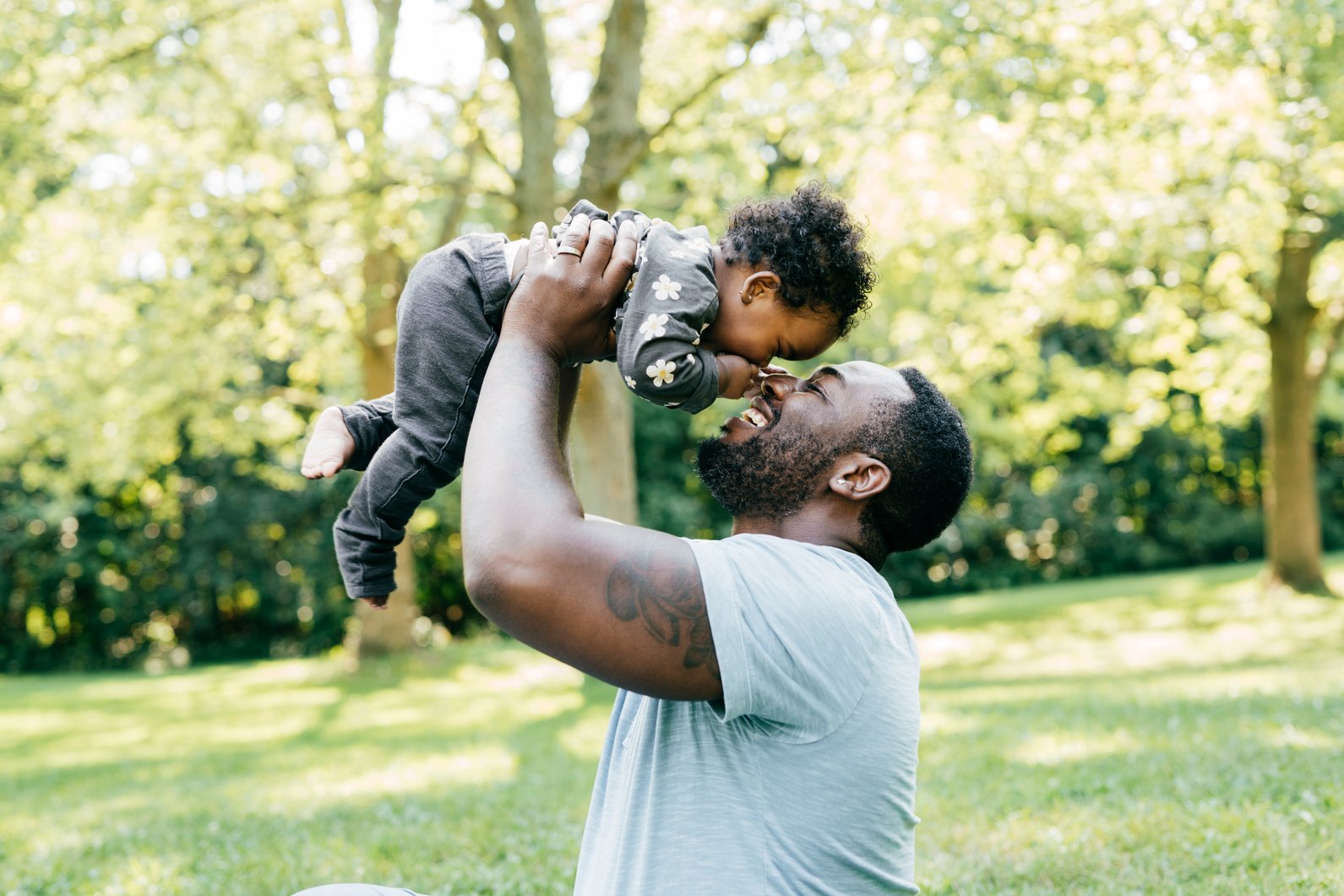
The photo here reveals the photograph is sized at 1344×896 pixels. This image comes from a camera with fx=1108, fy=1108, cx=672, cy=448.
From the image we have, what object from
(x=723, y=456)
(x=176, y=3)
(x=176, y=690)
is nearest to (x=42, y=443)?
(x=176, y=690)

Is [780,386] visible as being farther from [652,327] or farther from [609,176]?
[609,176]

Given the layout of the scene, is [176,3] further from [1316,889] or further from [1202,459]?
[1202,459]

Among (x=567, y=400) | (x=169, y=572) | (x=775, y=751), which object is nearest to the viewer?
(x=775, y=751)

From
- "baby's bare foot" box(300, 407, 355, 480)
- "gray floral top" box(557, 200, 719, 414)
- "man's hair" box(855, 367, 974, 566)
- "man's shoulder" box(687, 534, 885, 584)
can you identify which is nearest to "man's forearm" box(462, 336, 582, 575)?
"man's shoulder" box(687, 534, 885, 584)

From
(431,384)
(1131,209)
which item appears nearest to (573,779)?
(431,384)

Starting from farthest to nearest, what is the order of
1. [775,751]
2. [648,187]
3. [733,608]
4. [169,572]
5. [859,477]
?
[169,572]
[648,187]
[859,477]
[775,751]
[733,608]

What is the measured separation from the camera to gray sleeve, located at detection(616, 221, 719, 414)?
89.8 inches

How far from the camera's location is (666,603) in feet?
5.58

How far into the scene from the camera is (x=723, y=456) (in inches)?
85.8

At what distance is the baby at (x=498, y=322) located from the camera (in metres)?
2.54

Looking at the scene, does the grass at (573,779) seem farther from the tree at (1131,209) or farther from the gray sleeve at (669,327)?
the tree at (1131,209)

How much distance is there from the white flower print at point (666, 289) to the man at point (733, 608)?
23 centimetres

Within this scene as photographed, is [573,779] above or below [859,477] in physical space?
below

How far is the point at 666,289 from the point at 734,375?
0.30m
